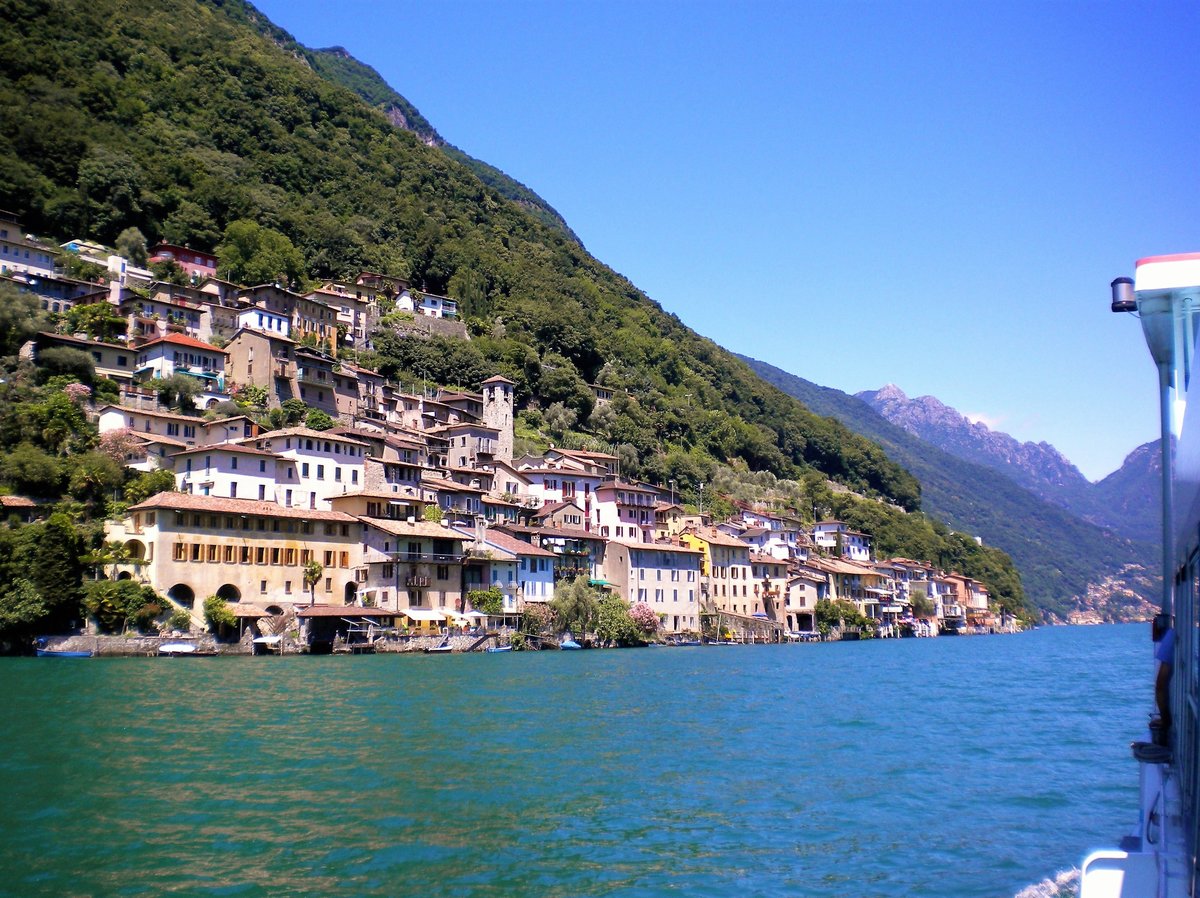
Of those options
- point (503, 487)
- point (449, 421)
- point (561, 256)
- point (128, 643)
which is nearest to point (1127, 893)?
point (128, 643)

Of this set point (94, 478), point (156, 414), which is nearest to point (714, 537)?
point (156, 414)

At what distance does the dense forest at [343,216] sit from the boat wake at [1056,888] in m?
86.0

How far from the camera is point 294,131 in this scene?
134125 millimetres

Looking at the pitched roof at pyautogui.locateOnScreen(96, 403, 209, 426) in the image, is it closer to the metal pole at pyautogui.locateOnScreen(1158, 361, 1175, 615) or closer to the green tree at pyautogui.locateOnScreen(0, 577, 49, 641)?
the green tree at pyautogui.locateOnScreen(0, 577, 49, 641)

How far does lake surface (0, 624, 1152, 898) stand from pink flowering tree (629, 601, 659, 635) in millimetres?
34217

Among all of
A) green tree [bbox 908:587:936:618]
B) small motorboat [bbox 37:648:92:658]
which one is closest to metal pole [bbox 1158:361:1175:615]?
small motorboat [bbox 37:648:92:658]

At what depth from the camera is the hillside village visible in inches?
2133

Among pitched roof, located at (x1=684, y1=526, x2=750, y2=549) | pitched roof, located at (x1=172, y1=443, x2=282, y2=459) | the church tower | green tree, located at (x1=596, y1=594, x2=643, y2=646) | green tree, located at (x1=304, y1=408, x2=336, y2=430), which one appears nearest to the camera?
pitched roof, located at (x1=172, y1=443, x2=282, y2=459)

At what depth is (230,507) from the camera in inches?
2083

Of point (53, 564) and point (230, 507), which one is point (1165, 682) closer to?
point (53, 564)

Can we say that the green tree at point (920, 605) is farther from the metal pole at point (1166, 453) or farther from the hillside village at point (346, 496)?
the metal pole at point (1166, 453)

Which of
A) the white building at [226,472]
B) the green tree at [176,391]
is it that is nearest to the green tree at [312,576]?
the white building at [226,472]

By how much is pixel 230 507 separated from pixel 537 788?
39.0 m

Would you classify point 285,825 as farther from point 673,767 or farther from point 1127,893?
point 1127,893
